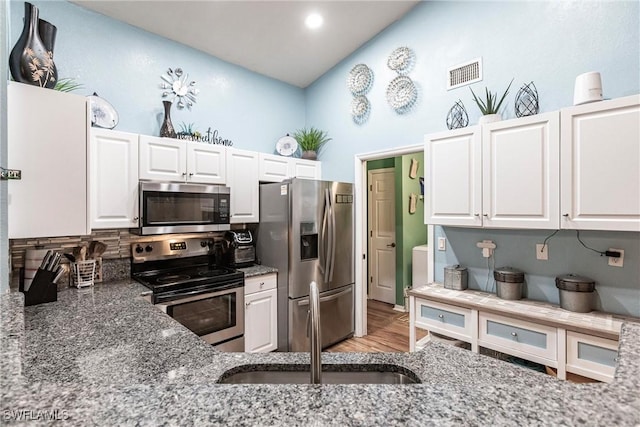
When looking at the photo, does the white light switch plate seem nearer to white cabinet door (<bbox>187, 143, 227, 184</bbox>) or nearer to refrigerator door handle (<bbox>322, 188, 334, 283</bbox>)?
refrigerator door handle (<bbox>322, 188, 334, 283</bbox>)

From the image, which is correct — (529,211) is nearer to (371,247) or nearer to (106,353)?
(106,353)

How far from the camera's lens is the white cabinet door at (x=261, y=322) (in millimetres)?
2721

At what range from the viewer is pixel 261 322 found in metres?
2.82

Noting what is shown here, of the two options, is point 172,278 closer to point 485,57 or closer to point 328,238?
point 328,238

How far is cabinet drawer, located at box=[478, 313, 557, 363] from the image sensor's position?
1.87 meters

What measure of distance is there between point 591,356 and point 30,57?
3746mm

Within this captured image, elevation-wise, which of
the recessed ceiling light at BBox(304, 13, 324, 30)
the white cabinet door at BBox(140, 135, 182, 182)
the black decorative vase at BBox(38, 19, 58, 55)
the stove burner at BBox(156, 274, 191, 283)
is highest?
the recessed ceiling light at BBox(304, 13, 324, 30)

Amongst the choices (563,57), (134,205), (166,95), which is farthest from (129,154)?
(563,57)

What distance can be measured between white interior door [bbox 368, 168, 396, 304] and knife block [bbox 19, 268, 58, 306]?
3945 mm

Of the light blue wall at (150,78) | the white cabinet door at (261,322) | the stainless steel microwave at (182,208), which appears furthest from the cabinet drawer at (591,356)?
the light blue wall at (150,78)

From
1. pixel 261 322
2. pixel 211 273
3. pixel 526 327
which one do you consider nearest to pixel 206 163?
pixel 211 273

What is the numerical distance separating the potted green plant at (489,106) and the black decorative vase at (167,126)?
8.73 ft

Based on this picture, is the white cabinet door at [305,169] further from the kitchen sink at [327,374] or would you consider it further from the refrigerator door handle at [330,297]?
the kitchen sink at [327,374]

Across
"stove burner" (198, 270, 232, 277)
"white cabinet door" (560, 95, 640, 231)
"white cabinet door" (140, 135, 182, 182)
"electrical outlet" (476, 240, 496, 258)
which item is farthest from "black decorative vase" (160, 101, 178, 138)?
"white cabinet door" (560, 95, 640, 231)
